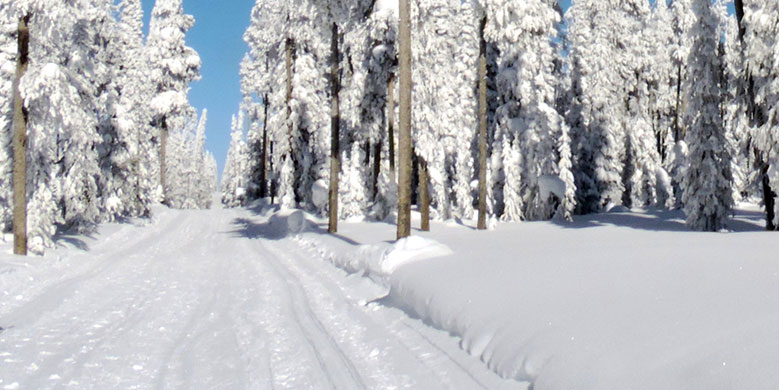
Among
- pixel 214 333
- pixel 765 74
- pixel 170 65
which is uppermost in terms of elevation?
pixel 170 65

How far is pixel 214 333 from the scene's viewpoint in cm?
889

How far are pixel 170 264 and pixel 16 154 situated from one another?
18.2ft

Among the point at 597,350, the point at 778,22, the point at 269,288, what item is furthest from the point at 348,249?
the point at 778,22

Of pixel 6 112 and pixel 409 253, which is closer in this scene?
pixel 409 253

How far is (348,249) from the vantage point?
56.0 ft

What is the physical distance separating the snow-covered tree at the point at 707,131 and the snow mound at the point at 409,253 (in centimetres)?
1313

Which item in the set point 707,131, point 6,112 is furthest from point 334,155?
point 707,131

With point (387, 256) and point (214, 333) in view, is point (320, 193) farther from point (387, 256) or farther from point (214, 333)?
point (214, 333)

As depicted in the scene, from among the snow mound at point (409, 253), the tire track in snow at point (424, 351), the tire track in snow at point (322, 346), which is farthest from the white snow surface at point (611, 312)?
the tire track in snow at point (322, 346)

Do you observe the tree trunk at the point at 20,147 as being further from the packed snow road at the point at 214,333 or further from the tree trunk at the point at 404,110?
the tree trunk at the point at 404,110

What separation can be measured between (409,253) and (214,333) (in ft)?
17.1

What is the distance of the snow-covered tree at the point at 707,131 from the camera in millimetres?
21750

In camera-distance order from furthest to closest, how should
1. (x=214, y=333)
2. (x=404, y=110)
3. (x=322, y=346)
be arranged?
(x=404, y=110), (x=214, y=333), (x=322, y=346)

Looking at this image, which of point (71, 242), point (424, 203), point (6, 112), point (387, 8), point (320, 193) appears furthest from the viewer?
point (320, 193)
